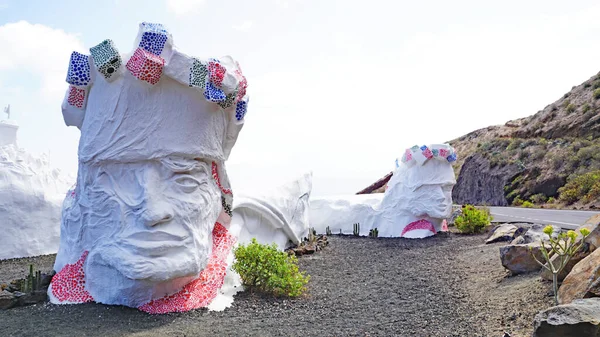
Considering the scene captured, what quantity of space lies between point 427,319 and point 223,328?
2.15 m

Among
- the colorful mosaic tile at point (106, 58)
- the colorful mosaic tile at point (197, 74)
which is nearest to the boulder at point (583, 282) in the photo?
the colorful mosaic tile at point (197, 74)

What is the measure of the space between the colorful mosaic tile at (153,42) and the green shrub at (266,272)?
2633 mm

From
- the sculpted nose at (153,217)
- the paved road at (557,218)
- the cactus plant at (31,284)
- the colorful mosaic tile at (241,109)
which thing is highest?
the colorful mosaic tile at (241,109)

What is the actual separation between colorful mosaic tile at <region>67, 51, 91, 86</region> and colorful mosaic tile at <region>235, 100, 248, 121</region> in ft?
5.66

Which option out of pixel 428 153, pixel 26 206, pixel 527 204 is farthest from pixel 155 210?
pixel 527 204

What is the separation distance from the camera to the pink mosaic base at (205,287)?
197 inches

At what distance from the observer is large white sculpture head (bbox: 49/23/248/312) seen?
193 inches

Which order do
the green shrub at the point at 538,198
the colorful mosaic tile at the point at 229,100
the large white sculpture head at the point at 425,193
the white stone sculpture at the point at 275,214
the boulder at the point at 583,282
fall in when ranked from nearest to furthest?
the boulder at the point at 583,282 → the colorful mosaic tile at the point at 229,100 → the white stone sculpture at the point at 275,214 → the large white sculpture head at the point at 425,193 → the green shrub at the point at 538,198

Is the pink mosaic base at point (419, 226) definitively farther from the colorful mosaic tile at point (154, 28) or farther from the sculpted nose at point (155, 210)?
the colorful mosaic tile at point (154, 28)

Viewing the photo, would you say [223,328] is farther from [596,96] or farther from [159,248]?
[596,96]

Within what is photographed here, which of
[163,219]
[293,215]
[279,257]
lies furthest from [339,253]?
[163,219]

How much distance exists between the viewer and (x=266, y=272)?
5.94 metres

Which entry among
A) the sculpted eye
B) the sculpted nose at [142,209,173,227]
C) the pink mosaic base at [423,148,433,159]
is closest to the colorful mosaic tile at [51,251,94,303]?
the sculpted nose at [142,209,173,227]

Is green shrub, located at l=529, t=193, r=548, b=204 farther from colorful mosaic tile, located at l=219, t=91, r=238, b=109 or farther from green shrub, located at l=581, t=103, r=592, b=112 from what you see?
colorful mosaic tile, located at l=219, t=91, r=238, b=109
